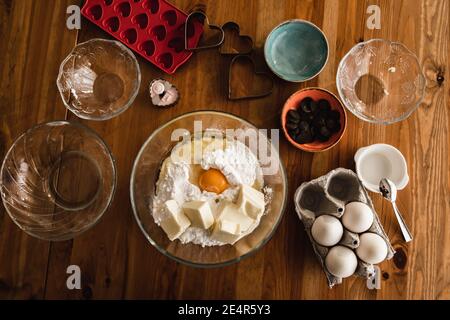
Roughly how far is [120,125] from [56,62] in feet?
1.05

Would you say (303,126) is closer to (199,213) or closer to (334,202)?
(334,202)

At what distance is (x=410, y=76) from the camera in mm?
1377

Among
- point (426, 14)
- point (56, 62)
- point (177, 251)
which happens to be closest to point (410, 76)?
point (426, 14)

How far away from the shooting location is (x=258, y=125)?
1336 millimetres

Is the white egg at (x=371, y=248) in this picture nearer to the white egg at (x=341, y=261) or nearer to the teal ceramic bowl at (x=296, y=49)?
the white egg at (x=341, y=261)

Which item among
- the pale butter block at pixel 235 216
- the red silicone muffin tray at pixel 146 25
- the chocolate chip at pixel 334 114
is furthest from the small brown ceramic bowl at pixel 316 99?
the red silicone muffin tray at pixel 146 25

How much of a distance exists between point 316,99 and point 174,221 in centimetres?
59

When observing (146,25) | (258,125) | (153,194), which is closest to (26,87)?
(146,25)

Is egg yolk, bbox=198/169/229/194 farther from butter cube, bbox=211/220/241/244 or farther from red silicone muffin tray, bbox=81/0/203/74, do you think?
red silicone muffin tray, bbox=81/0/203/74

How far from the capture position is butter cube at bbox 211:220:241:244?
116 cm

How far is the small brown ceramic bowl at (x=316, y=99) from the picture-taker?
1.27m

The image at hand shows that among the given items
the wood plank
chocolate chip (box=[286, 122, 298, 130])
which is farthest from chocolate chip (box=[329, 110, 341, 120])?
the wood plank

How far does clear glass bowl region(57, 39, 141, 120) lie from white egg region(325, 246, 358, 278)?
2.64 feet

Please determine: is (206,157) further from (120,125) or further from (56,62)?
(56,62)
